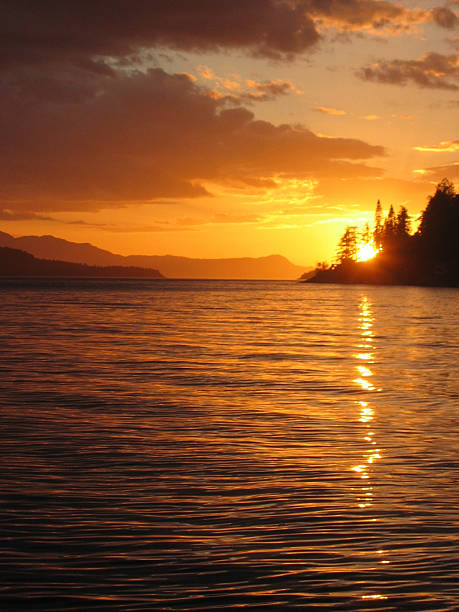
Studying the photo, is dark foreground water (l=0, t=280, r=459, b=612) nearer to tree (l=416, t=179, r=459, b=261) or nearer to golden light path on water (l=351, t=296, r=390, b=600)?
golden light path on water (l=351, t=296, r=390, b=600)

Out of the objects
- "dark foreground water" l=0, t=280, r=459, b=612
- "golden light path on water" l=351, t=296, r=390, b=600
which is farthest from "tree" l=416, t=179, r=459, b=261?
"dark foreground water" l=0, t=280, r=459, b=612

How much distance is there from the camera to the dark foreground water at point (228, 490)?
6762 millimetres

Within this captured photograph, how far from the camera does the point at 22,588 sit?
6.65 m

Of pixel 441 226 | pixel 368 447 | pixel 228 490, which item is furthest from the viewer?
pixel 441 226

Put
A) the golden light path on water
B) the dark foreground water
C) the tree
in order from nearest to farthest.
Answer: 1. the dark foreground water
2. the golden light path on water
3. the tree

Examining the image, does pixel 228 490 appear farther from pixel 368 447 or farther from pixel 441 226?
pixel 441 226

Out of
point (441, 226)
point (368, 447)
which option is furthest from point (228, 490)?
point (441, 226)

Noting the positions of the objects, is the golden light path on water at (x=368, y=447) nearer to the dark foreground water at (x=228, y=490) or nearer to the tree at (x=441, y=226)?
the dark foreground water at (x=228, y=490)

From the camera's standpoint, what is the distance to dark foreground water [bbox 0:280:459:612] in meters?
6.76

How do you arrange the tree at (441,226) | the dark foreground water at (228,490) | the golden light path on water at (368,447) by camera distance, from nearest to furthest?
1. the dark foreground water at (228,490)
2. the golden light path on water at (368,447)
3. the tree at (441,226)

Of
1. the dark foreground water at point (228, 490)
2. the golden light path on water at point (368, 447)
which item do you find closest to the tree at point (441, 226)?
the golden light path on water at point (368, 447)

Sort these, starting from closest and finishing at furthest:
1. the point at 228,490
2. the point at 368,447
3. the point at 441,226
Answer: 1. the point at 228,490
2. the point at 368,447
3. the point at 441,226

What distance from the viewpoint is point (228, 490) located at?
9969 millimetres

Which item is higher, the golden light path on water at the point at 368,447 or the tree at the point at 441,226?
the tree at the point at 441,226
